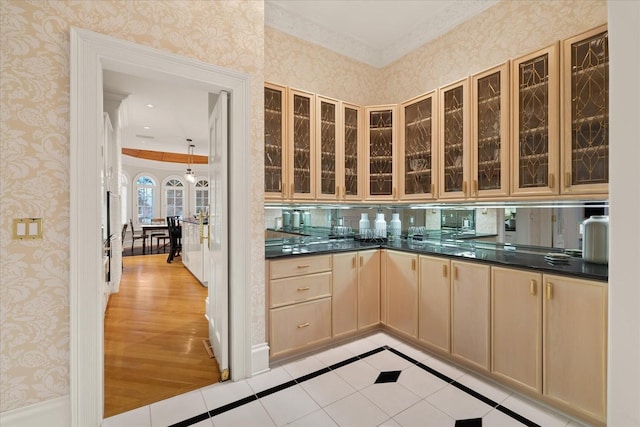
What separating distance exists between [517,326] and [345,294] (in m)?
1.33

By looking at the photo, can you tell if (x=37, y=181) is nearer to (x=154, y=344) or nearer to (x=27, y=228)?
(x=27, y=228)

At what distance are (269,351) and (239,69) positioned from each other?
2.14m

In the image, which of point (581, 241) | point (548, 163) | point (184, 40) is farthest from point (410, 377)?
point (184, 40)

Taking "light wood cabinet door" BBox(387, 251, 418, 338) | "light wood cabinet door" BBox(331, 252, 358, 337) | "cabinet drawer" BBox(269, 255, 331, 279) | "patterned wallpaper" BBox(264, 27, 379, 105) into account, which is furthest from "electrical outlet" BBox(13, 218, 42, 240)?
"light wood cabinet door" BBox(387, 251, 418, 338)

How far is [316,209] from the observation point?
346cm

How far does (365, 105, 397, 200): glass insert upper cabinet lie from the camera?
3.27m

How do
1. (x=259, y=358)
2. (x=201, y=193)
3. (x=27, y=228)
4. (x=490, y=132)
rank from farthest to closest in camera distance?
(x=201, y=193) → (x=490, y=132) → (x=259, y=358) → (x=27, y=228)

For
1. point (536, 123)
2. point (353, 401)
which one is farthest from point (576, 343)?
point (536, 123)

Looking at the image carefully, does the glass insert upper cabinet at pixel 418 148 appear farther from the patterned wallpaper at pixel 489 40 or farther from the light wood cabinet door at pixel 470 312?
the light wood cabinet door at pixel 470 312

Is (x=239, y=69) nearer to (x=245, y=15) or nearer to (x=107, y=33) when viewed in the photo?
(x=245, y=15)

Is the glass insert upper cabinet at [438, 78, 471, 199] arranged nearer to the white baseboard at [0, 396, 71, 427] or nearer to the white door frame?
the white door frame

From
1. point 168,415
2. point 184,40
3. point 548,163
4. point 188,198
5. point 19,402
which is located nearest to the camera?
point 19,402

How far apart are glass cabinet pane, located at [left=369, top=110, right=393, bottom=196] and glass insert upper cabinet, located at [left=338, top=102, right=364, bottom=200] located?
12 cm

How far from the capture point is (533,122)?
2281 millimetres
